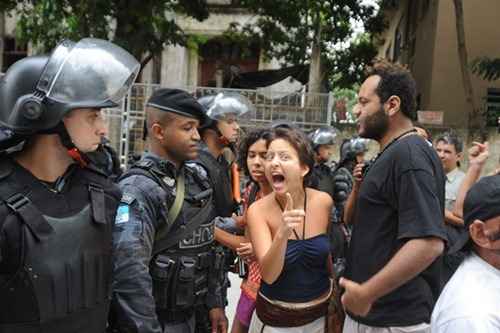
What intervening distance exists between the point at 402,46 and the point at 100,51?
58.5 ft

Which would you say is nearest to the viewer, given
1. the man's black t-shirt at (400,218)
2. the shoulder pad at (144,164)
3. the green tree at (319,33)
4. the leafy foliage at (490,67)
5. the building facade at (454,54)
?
the man's black t-shirt at (400,218)

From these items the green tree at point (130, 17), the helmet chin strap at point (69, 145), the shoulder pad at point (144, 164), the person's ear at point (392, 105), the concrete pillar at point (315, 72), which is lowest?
the shoulder pad at point (144, 164)

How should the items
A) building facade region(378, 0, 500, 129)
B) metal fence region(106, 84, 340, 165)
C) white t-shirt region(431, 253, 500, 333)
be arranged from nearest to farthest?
white t-shirt region(431, 253, 500, 333) < metal fence region(106, 84, 340, 165) < building facade region(378, 0, 500, 129)

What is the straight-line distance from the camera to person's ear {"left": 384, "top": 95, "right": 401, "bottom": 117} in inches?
107

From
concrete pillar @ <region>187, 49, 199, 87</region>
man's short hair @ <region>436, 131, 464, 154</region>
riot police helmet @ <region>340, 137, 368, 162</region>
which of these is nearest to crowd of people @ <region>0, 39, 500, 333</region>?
man's short hair @ <region>436, 131, 464, 154</region>

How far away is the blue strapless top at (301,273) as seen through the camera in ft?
9.46

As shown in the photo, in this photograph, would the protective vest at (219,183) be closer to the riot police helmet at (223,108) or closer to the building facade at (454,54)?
the riot police helmet at (223,108)

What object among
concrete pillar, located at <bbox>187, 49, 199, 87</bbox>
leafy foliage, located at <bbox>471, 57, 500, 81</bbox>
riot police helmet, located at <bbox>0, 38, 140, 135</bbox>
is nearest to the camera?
riot police helmet, located at <bbox>0, 38, 140, 135</bbox>

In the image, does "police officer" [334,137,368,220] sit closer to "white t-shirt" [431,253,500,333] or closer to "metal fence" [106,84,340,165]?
"white t-shirt" [431,253,500,333]

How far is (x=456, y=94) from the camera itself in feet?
43.9

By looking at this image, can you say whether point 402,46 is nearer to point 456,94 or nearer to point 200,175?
point 456,94

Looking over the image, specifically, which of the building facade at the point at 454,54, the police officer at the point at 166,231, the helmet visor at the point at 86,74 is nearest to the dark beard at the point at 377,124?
the police officer at the point at 166,231

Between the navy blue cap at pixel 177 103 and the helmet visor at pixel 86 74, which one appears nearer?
the helmet visor at pixel 86 74

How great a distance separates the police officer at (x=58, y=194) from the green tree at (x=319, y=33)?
12135 mm
